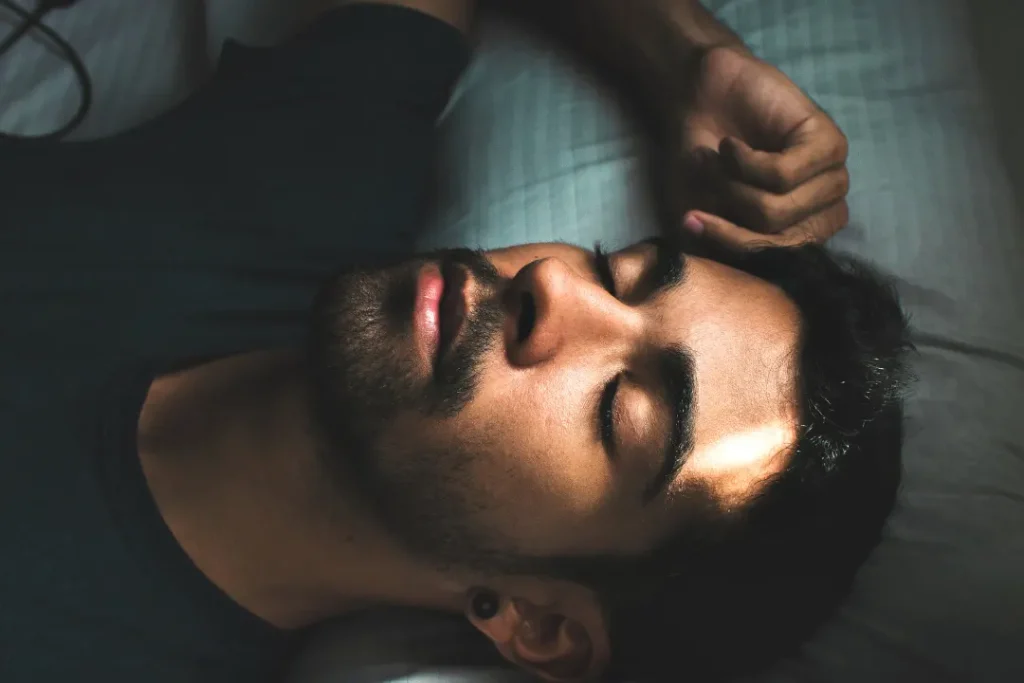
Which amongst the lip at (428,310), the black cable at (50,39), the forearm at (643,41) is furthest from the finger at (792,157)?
the black cable at (50,39)

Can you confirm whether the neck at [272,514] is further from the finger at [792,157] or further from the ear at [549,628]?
the finger at [792,157]

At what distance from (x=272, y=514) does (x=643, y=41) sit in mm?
798

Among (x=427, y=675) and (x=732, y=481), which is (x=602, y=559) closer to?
(x=732, y=481)

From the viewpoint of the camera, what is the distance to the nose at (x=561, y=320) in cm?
73

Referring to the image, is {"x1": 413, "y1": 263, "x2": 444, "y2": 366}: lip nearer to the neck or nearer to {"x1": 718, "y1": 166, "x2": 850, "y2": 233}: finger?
the neck

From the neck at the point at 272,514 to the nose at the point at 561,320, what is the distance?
0.76ft

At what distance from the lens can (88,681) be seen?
801 millimetres

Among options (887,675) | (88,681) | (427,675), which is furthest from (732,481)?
(88,681)

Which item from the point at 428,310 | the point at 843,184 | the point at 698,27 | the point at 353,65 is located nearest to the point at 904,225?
the point at 843,184

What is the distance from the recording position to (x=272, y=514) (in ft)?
2.69

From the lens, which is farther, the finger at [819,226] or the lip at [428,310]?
the finger at [819,226]

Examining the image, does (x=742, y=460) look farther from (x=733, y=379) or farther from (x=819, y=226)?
(x=819, y=226)

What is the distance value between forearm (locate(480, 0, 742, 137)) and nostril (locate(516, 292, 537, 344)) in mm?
433

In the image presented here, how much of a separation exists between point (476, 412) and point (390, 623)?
332 mm
